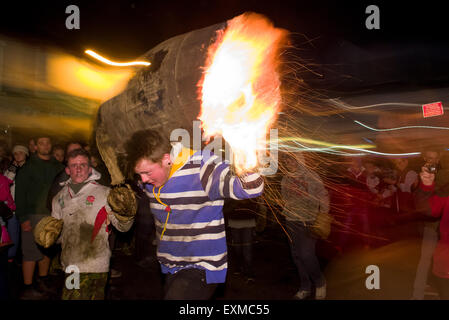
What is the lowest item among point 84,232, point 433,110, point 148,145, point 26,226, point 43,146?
point 26,226

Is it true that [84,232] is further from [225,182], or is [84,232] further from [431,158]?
[431,158]

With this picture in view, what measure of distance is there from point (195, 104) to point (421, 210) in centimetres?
293

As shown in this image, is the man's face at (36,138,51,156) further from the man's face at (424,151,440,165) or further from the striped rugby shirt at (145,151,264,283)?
the man's face at (424,151,440,165)

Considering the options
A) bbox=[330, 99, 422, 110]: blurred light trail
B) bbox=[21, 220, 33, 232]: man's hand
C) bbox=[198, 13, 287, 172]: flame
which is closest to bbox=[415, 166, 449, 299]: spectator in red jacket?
bbox=[198, 13, 287, 172]: flame

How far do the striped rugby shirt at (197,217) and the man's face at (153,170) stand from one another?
0.07 meters

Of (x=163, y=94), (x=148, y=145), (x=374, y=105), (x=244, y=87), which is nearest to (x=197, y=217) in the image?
(x=148, y=145)

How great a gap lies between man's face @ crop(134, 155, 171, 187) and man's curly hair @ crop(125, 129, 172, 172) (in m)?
0.04

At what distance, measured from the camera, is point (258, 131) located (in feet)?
9.31

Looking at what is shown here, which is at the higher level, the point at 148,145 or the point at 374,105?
the point at 374,105

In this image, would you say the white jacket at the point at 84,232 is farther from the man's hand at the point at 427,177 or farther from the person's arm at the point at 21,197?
the man's hand at the point at 427,177

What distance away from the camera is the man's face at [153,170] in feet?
9.10

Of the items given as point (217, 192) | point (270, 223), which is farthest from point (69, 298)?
point (270, 223)

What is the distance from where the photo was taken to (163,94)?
8.03ft

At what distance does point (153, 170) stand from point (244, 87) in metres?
1.06
